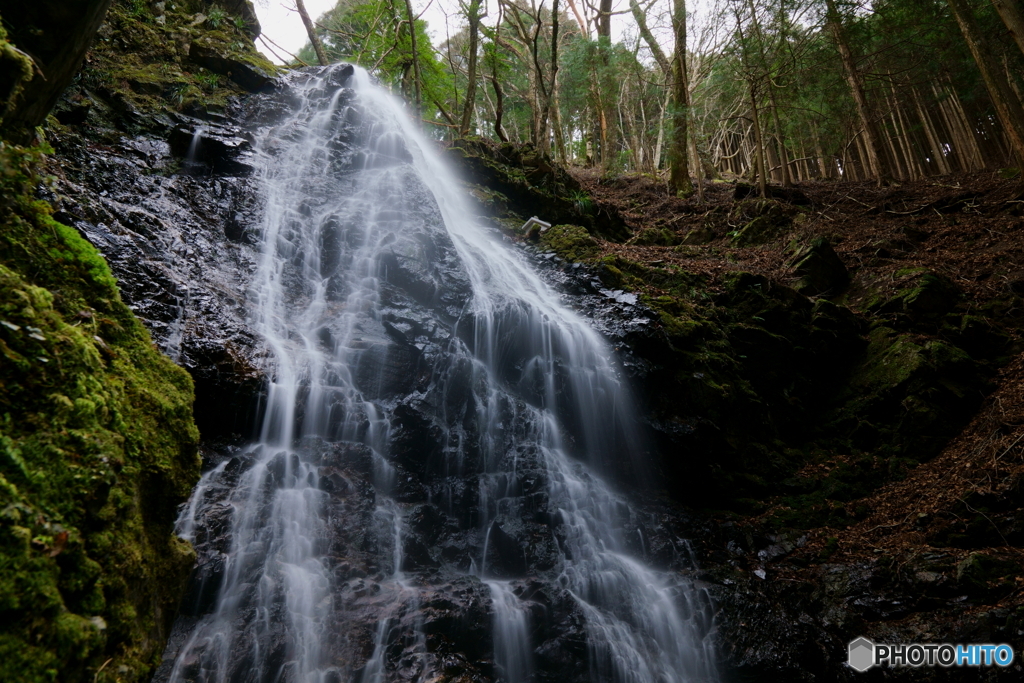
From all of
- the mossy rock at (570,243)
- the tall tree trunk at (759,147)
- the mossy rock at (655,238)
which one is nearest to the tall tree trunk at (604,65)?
the tall tree trunk at (759,147)

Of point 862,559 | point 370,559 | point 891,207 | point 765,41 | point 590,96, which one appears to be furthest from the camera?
point 590,96

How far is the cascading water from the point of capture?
4.66m

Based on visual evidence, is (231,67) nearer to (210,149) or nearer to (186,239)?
(210,149)

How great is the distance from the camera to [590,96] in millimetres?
20938

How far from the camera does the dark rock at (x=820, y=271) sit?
1002 centimetres

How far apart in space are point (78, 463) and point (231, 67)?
484 inches

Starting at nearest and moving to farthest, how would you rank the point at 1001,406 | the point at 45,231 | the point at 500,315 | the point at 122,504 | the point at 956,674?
the point at 122,504 < the point at 45,231 < the point at 956,674 < the point at 1001,406 < the point at 500,315

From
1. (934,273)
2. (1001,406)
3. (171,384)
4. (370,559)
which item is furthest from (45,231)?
(934,273)

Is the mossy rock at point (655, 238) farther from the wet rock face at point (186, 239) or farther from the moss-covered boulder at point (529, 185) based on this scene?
the wet rock face at point (186, 239)

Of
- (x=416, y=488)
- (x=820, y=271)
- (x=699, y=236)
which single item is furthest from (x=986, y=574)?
(x=699, y=236)

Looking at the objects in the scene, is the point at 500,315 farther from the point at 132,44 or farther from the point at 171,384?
the point at 132,44

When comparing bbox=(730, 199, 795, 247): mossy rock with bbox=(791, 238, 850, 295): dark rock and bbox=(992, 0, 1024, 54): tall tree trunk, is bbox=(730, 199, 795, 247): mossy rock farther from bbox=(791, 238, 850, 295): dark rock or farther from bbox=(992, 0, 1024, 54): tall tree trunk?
bbox=(992, 0, 1024, 54): tall tree trunk

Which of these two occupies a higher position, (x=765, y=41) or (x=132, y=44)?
(x=765, y=41)

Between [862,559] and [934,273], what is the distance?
234 inches
